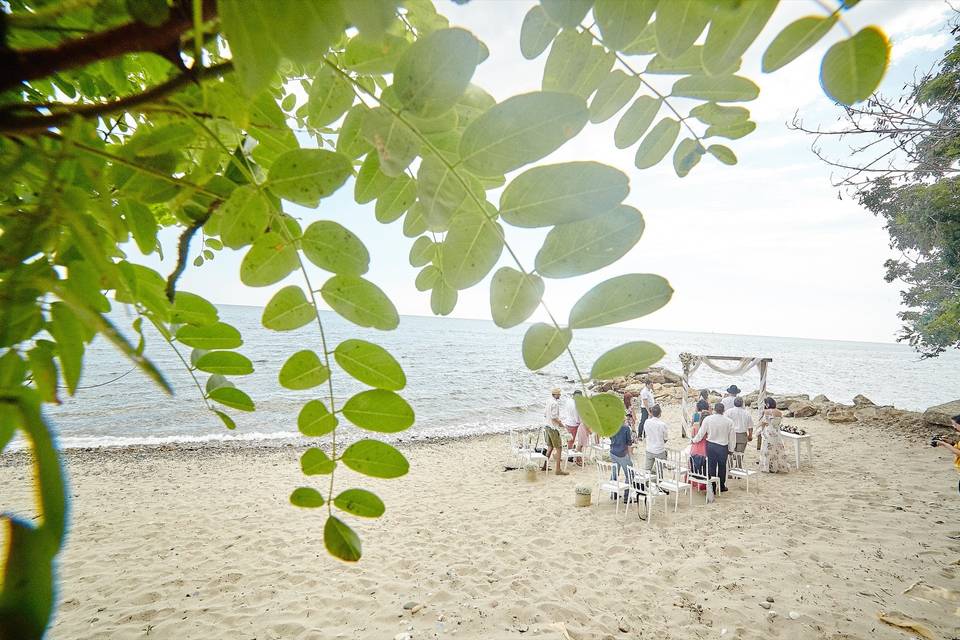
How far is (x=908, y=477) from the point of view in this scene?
961 cm

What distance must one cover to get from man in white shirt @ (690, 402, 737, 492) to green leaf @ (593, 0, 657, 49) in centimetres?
898

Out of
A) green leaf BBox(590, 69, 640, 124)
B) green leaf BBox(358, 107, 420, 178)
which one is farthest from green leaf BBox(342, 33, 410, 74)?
green leaf BBox(590, 69, 640, 124)

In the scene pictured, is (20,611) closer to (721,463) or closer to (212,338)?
(212,338)

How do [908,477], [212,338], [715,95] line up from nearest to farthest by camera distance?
[715,95] → [212,338] → [908,477]

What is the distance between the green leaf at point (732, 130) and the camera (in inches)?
39.8

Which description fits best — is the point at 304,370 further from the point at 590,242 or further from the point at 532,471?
the point at 532,471

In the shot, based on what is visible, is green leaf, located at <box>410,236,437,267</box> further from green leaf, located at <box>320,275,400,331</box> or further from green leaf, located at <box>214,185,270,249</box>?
green leaf, located at <box>214,185,270,249</box>

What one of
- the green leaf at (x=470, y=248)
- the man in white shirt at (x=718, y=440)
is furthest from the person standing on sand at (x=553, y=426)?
the green leaf at (x=470, y=248)

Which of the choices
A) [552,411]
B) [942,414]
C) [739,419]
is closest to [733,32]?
[552,411]

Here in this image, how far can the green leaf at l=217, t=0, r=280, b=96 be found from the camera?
1.06 ft

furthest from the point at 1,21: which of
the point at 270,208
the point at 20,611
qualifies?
the point at 20,611

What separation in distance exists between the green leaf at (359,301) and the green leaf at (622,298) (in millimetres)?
358

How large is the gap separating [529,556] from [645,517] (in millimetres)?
2444

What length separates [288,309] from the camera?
90 cm
